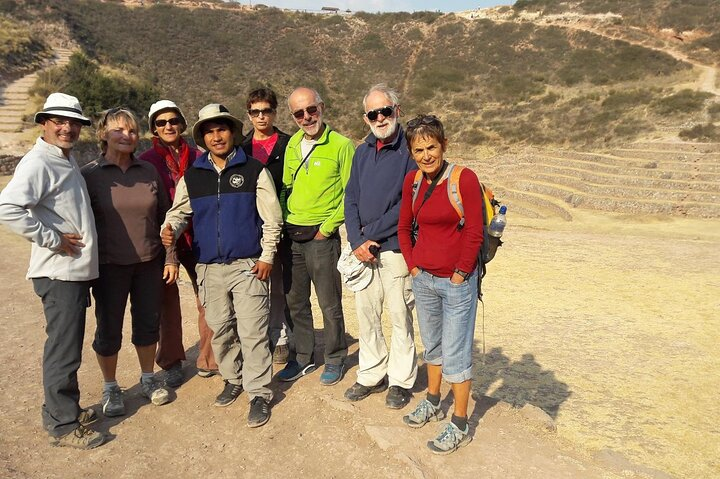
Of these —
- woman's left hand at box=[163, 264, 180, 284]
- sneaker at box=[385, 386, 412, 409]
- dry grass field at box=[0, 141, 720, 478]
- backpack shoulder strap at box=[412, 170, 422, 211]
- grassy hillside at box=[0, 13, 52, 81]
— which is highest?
grassy hillside at box=[0, 13, 52, 81]

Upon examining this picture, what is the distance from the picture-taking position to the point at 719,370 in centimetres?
520

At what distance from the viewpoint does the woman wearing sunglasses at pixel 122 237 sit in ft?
9.89

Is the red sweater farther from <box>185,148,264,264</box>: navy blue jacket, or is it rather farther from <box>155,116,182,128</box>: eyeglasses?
<box>155,116,182,128</box>: eyeglasses

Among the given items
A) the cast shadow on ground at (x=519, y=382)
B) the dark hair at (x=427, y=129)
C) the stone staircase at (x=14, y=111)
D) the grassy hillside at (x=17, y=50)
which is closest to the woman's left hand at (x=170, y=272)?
the dark hair at (x=427, y=129)

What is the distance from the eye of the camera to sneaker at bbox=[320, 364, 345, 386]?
11.6 ft

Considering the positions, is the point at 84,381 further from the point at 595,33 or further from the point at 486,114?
the point at 595,33

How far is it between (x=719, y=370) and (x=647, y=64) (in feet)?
93.4

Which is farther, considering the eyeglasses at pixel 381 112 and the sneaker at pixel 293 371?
the sneaker at pixel 293 371

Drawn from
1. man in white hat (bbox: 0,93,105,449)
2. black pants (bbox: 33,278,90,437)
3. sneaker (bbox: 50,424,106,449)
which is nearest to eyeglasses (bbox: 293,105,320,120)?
man in white hat (bbox: 0,93,105,449)

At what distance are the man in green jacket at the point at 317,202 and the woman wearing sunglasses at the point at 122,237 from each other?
0.82 metres

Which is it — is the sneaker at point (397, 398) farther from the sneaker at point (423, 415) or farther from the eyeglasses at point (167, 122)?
the eyeglasses at point (167, 122)

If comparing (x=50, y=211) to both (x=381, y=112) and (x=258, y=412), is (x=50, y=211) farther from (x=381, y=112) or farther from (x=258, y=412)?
(x=381, y=112)

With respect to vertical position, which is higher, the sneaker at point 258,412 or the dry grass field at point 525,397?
the sneaker at point 258,412

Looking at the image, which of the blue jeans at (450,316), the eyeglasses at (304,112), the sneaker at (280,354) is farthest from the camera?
the sneaker at (280,354)
